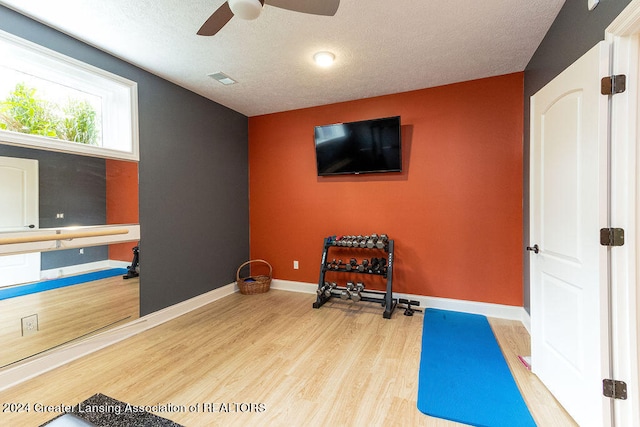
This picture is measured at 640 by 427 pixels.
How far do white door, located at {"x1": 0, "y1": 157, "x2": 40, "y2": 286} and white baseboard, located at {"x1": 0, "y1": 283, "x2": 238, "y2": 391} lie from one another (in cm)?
61

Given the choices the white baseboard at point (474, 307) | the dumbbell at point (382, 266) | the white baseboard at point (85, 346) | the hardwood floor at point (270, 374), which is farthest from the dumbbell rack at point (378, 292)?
the white baseboard at point (85, 346)

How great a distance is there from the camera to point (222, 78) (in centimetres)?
295

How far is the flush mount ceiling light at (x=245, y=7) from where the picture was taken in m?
1.36

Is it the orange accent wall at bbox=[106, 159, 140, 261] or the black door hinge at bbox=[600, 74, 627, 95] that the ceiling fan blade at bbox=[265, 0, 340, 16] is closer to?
the black door hinge at bbox=[600, 74, 627, 95]

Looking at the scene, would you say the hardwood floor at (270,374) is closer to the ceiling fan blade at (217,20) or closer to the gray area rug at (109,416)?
the gray area rug at (109,416)

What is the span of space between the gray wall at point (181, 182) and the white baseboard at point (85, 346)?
0.35ft

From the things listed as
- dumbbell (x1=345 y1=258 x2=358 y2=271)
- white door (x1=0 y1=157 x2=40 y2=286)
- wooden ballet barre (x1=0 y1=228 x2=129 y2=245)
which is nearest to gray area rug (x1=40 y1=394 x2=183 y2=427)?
white door (x1=0 y1=157 x2=40 y2=286)

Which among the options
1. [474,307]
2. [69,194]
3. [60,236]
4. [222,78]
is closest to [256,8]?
[222,78]

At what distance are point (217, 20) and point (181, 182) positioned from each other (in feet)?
6.66

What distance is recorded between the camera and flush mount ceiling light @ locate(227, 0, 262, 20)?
1.36m

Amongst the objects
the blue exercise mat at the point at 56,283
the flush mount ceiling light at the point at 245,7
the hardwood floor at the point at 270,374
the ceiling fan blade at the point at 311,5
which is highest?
the ceiling fan blade at the point at 311,5

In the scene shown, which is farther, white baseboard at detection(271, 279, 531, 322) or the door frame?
white baseboard at detection(271, 279, 531, 322)

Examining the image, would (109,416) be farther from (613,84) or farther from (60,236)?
(613,84)

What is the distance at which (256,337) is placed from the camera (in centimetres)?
259
